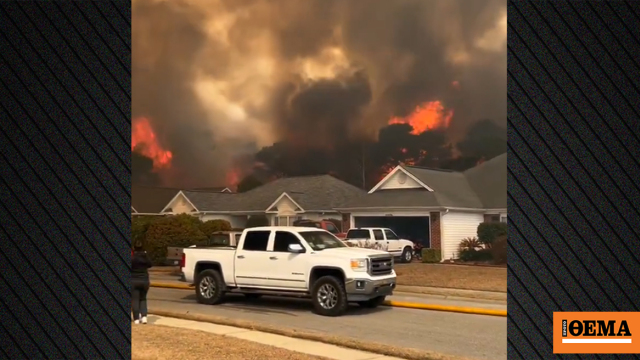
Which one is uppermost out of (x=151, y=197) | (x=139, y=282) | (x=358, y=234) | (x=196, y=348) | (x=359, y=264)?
(x=151, y=197)

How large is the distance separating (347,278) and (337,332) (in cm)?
75

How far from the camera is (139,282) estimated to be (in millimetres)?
7855

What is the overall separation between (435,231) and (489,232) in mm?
658

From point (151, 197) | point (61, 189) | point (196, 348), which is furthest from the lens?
point (151, 197)

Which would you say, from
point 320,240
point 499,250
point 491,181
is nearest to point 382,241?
point 320,240

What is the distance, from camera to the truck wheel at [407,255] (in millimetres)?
7564

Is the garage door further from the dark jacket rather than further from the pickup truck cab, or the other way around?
the dark jacket

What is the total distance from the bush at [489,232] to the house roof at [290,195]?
5.10 feet

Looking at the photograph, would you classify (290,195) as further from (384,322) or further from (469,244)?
(469,244)

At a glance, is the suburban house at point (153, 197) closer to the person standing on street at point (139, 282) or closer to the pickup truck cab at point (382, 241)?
the person standing on street at point (139, 282)

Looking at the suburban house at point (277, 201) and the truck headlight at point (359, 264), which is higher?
the suburban house at point (277, 201)

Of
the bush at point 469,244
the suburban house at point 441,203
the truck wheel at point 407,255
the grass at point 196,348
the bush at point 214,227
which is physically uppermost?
the suburban house at point 441,203

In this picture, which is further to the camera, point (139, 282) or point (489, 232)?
point (139, 282)

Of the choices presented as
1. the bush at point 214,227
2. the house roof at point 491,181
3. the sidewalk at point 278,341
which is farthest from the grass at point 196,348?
the house roof at point 491,181
